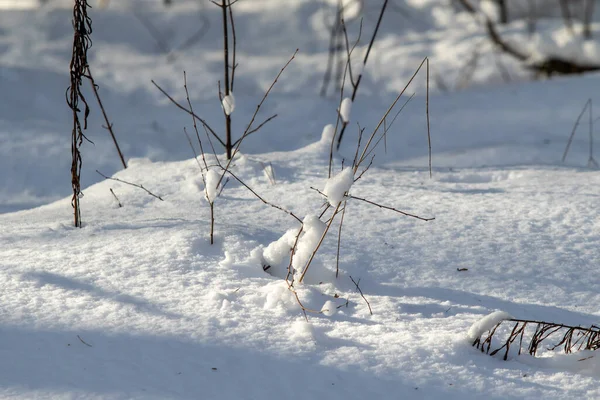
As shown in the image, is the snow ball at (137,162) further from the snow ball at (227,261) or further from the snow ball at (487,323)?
the snow ball at (487,323)

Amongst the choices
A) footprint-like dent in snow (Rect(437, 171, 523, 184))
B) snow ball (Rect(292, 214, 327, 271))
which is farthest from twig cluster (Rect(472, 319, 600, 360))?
footprint-like dent in snow (Rect(437, 171, 523, 184))

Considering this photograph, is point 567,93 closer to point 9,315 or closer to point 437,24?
point 437,24

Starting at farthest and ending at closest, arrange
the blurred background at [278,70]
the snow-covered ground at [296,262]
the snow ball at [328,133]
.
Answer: the blurred background at [278,70] → the snow ball at [328,133] → the snow-covered ground at [296,262]

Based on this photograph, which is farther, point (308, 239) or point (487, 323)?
point (308, 239)

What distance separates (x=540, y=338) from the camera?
1.53m

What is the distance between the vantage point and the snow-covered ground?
1.40 metres

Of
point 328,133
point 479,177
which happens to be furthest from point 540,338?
point 328,133

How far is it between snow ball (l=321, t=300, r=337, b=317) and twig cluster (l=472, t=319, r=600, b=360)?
345 mm

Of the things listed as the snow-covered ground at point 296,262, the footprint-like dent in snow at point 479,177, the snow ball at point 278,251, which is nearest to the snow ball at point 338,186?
the snow-covered ground at point 296,262

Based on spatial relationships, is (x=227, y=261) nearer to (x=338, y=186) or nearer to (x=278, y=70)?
(x=338, y=186)

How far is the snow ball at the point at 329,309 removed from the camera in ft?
5.40

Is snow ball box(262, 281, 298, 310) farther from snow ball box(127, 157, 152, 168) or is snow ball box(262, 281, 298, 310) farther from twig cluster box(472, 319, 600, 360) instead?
snow ball box(127, 157, 152, 168)

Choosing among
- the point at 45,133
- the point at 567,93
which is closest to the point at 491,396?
the point at 45,133

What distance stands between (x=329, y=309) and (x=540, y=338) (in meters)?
0.49
